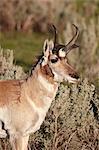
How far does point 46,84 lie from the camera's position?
27.3 feet

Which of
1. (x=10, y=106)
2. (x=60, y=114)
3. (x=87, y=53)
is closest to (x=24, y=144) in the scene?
(x=10, y=106)

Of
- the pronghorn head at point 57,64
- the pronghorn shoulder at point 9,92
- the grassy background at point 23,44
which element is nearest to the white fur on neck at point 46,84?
the pronghorn head at point 57,64

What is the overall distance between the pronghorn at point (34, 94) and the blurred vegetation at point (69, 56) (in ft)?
3.37

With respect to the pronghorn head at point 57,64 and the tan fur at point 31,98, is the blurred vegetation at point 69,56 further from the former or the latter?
the pronghorn head at point 57,64

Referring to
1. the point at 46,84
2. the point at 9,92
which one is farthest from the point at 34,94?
the point at 9,92

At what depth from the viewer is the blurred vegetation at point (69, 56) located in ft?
31.6

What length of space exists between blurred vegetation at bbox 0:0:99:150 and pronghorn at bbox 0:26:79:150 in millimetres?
1028

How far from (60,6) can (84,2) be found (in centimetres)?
296

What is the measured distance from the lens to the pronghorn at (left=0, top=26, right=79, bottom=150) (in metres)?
8.21

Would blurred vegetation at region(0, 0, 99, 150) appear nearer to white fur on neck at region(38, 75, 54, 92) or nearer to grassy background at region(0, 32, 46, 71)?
grassy background at region(0, 32, 46, 71)

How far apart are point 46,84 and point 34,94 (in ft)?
0.72

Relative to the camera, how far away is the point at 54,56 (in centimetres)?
820

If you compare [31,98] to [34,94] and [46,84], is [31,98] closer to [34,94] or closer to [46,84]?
[34,94]

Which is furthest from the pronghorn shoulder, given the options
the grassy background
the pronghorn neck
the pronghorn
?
the grassy background
